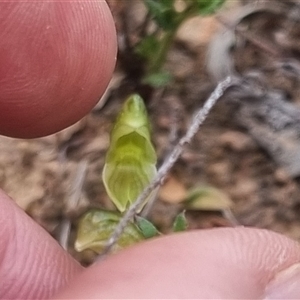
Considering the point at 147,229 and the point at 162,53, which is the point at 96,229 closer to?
the point at 147,229

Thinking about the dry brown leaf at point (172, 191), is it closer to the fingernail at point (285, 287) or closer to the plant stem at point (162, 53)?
the plant stem at point (162, 53)

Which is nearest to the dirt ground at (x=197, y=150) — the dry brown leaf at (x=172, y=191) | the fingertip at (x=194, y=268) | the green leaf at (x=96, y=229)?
the dry brown leaf at (x=172, y=191)

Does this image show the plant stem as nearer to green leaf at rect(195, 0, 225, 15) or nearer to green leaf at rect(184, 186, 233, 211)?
green leaf at rect(195, 0, 225, 15)

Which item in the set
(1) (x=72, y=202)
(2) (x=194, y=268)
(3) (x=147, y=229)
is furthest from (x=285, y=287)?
(1) (x=72, y=202)

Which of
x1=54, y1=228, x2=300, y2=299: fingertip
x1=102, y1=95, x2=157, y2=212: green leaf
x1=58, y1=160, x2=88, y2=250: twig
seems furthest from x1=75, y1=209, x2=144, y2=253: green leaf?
x1=54, y1=228, x2=300, y2=299: fingertip

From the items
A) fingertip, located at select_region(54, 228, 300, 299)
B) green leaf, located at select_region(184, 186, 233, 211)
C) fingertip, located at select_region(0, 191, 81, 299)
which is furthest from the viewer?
green leaf, located at select_region(184, 186, 233, 211)
